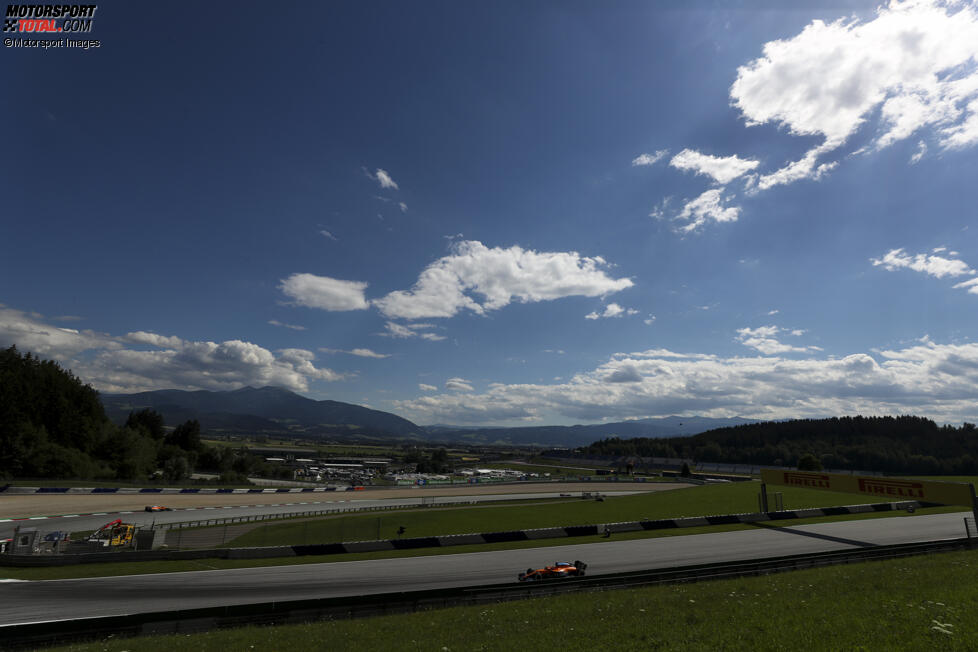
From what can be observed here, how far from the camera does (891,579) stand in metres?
13.3

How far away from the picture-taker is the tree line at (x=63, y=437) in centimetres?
6688

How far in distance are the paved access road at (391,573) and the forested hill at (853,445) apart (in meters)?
85.2

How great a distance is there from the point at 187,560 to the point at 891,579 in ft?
110

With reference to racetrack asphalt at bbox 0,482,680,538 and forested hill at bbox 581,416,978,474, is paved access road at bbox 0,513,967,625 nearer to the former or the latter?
racetrack asphalt at bbox 0,482,680,538

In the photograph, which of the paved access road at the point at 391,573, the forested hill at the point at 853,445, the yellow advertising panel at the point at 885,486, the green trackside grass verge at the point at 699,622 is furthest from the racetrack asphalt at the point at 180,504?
the forested hill at the point at 853,445

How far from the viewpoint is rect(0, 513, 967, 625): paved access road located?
17.9 metres

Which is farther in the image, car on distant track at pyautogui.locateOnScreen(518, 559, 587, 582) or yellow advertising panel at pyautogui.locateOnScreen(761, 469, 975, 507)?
yellow advertising panel at pyautogui.locateOnScreen(761, 469, 975, 507)

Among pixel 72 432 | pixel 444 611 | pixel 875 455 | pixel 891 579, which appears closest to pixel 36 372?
pixel 72 432

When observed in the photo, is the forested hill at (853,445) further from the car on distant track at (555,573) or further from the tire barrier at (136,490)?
the tire barrier at (136,490)

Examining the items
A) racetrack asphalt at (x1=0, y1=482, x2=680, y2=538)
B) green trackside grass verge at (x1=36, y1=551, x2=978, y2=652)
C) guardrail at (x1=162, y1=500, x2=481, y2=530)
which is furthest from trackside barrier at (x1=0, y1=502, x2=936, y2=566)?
racetrack asphalt at (x1=0, y1=482, x2=680, y2=538)

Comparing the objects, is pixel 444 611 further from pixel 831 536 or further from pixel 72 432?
pixel 72 432

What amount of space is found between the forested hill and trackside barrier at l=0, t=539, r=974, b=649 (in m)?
101

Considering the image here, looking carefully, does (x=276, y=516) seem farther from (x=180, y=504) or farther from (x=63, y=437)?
(x=63, y=437)

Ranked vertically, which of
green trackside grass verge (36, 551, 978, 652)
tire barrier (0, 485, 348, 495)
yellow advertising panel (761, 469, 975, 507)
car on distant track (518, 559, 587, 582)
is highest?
yellow advertising panel (761, 469, 975, 507)
